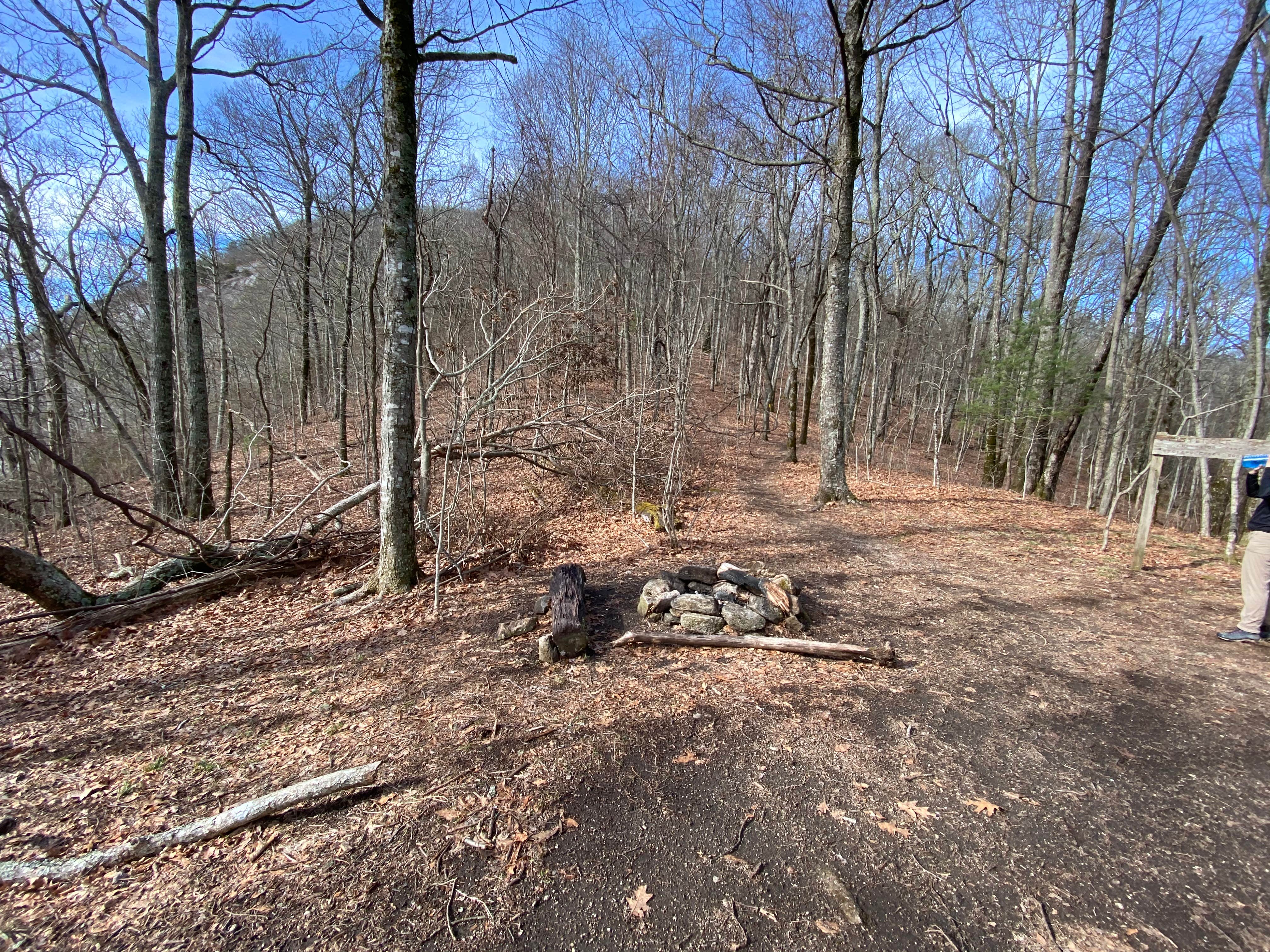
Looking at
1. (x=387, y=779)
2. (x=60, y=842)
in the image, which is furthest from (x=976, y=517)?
(x=60, y=842)

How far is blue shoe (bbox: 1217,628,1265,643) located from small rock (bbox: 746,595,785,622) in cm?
366

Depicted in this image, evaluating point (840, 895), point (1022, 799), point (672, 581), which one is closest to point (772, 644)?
point (672, 581)

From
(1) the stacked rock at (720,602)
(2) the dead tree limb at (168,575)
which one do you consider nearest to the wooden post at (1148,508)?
(1) the stacked rock at (720,602)

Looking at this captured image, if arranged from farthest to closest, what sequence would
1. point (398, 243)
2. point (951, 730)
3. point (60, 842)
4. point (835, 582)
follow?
point (835, 582) → point (398, 243) → point (951, 730) → point (60, 842)

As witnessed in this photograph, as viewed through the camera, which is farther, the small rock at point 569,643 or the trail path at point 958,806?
the small rock at point 569,643

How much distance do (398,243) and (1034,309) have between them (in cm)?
1404

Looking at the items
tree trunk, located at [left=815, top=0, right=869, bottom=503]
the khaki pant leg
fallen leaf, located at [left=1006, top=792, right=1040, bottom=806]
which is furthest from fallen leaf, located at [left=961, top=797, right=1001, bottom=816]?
tree trunk, located at [left=815, top=0, right=869, bottom=503]

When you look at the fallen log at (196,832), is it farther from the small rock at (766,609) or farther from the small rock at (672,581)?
the small rock at (766,609)

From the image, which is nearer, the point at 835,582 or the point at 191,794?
the point at 191,794

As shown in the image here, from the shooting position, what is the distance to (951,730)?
312 cm

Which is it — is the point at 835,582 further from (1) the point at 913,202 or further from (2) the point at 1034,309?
(1) the point at 913,202

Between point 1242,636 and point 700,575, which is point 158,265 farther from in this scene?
point 1242,636

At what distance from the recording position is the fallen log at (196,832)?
2150 millimetres

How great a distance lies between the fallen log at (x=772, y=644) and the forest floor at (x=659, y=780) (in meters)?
0.11
